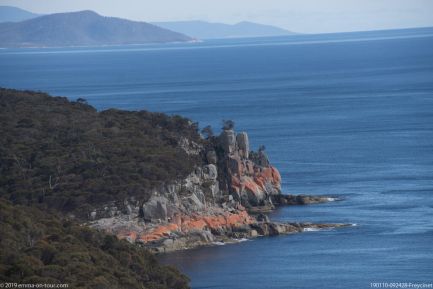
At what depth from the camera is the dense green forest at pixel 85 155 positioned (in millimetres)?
63844

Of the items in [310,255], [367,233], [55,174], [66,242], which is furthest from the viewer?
[55,174]

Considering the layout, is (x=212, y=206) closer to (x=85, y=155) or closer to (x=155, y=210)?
(x=155, y=210)

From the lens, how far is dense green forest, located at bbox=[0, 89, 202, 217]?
63.8 meters

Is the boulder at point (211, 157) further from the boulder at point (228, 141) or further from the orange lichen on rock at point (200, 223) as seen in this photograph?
the orange lichen on rock at point (200, 223)

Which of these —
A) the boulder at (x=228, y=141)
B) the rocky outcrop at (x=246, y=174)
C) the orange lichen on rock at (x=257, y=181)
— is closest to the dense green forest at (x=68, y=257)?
the orange lichen on rock at (x=257, y=181)

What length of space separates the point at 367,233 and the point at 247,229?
6670 millimetres

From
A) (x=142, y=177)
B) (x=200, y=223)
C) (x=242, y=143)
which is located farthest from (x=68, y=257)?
(x=242, y=143)

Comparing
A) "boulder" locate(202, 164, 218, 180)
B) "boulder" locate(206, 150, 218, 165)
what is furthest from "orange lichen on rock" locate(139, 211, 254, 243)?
"boulder" locate(206, 150, 218, 165)

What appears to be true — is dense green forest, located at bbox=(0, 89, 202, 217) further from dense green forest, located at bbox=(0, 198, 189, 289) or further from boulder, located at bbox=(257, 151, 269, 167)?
dense green forest, located at bbox=(0, 198, 189, 289)

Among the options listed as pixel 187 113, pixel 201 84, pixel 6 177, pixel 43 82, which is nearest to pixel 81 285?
pixel 6 177

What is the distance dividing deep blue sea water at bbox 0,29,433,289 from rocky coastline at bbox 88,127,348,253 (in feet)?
4.50

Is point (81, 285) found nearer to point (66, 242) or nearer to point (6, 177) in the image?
point (66, 242)

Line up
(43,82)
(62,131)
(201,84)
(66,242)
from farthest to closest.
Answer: (43,82), (201,84), (62,131), (66,242)

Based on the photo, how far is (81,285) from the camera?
37.8 m
